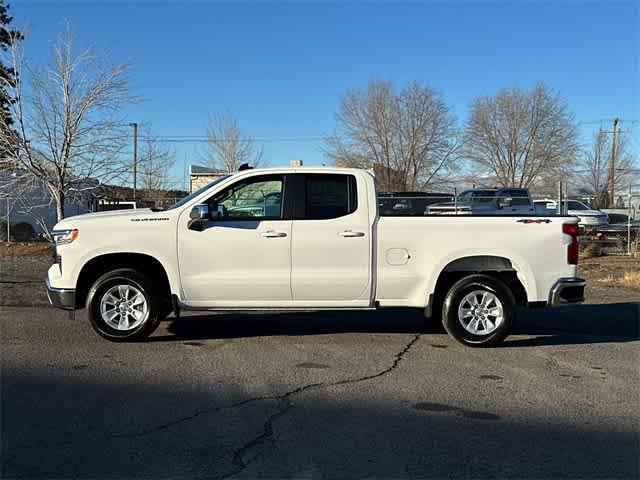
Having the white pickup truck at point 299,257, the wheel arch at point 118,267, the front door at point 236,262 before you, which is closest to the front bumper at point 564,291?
the white pickup truck at point 299,257

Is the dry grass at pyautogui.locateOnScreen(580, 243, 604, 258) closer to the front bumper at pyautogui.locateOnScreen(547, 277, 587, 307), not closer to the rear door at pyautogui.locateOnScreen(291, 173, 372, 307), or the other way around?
the front bumper at pyautogui.locateOnScreen(547, 277, 587, 307)

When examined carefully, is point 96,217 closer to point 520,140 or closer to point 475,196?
point 475,196

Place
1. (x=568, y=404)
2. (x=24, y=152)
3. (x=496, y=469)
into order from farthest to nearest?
(x=24, y=152), (x=568, y=404), (x=496, y=469)

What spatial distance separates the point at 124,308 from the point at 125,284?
28cm

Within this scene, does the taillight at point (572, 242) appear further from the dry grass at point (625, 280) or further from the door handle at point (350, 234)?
the dry grass at point (625, 280)

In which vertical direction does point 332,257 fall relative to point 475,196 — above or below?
below

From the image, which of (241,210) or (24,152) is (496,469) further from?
(24,152)

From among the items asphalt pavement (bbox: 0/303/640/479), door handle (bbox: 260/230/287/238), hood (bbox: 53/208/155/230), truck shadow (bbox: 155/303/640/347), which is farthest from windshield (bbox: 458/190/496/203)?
hood (bbox: 53/208/155/230)

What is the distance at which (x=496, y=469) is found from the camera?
4.16 m

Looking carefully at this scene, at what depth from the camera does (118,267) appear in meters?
7.81

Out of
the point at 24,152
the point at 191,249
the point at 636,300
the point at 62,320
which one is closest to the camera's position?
the point at 191,249

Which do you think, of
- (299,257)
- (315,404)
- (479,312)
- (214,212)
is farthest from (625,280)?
(315,404)

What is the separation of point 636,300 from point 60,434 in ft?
33.5

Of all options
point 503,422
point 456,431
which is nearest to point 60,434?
point 456,431
